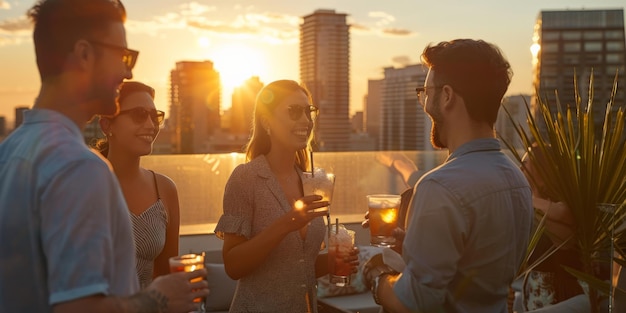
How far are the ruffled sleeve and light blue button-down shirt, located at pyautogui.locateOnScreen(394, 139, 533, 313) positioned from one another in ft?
3.46

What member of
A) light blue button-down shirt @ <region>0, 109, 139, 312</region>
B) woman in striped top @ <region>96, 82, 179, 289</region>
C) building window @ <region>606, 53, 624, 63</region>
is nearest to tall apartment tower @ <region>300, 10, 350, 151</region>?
building window @ <region>606, 53, 624, 63</region>

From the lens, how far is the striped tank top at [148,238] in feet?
9.12

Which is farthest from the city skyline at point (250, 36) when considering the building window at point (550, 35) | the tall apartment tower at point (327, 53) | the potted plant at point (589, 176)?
the building window at point (550, 35)

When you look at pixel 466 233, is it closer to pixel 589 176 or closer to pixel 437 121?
pixel 437 121

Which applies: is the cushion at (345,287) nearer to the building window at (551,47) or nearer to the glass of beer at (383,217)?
the glass of beer at (383,217)

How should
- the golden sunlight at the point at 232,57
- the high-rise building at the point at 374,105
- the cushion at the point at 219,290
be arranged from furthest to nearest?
the high-rise building at the point at 374,105
the golden sunlight at the point at 232,57
the cushion at the point at 219,290

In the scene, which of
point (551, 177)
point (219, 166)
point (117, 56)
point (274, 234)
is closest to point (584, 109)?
point (551, 177)

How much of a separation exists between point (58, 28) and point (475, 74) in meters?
1.17

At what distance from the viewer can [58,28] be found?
1443mm

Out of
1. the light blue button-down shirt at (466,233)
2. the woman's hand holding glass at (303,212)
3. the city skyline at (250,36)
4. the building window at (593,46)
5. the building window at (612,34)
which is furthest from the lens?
the building window at (612,34)

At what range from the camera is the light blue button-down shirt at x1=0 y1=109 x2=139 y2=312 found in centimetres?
130

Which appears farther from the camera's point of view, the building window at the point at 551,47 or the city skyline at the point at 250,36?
the building window at the point at 551,47

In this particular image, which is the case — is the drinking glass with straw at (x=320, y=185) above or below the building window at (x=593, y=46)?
below

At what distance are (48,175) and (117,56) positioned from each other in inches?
14.3
